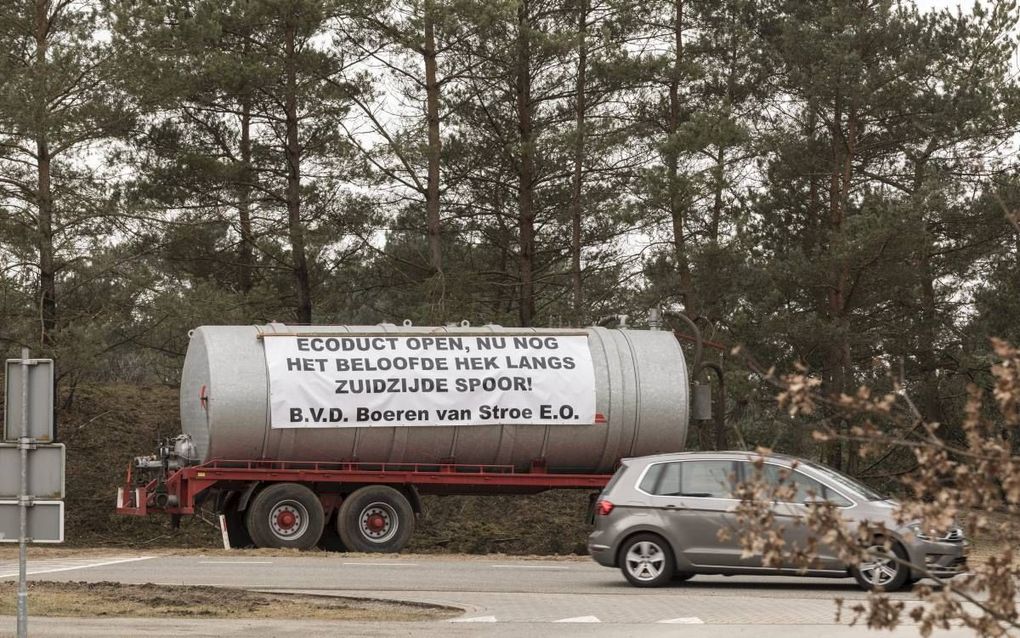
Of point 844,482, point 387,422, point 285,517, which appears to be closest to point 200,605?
point 844,482

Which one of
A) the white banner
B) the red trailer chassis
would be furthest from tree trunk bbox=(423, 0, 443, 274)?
the red trailer chassis

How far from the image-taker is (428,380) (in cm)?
2383

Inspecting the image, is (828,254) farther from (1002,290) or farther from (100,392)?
(100,392)

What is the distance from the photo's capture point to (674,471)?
1717 cm

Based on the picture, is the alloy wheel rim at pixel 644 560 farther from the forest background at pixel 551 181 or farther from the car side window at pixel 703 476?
the forest background at pixel 551 181

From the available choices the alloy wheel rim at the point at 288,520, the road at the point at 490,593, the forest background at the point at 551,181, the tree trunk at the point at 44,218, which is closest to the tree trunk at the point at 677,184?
the forest background at the point at 551,181

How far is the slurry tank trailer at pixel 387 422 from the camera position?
76.6 feet

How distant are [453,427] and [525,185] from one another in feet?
41.3

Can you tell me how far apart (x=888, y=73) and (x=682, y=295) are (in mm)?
6541

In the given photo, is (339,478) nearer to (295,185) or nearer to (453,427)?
(453,427)

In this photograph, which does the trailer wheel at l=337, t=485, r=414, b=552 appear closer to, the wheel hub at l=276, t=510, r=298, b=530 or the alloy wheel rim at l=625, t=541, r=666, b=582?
the wheel hub at l=276, t=510, r=298, b=530

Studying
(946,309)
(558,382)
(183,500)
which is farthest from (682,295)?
(183,500)

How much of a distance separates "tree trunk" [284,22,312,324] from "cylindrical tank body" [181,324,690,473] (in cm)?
1041

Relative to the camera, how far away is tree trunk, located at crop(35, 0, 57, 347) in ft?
93.3
